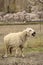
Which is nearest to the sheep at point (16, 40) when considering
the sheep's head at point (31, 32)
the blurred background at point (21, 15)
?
the sheep's head at point (31, 32)

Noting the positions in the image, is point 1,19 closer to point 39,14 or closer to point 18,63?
point 39,14

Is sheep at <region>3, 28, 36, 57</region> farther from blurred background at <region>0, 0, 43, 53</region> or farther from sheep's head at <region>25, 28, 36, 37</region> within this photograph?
blurred background at <region>0, 0, 43, 53</region>

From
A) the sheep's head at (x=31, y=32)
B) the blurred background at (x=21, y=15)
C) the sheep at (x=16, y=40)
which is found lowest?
the blurred background at (x=21, y=15)

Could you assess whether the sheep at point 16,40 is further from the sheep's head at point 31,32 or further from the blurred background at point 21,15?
the blurred background at point 21,15

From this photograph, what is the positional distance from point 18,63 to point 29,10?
78.9 feet

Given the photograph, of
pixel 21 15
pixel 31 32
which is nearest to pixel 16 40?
pixel 31 32

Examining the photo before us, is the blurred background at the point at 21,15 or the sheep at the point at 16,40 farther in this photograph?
the blurred background at the point at 21,15

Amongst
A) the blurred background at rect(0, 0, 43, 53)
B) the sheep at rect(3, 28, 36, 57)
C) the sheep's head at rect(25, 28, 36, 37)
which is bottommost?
the blurred background at rect(0, 0, 43, 53)

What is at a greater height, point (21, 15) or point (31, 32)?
point (31, 32)

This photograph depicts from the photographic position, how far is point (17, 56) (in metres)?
8.77

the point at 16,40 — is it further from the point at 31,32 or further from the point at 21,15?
the point at 21,15

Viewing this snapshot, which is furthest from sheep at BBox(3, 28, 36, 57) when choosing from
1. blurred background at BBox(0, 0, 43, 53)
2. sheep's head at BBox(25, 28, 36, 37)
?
blurred background at BBox(0, 0, 43, 53)

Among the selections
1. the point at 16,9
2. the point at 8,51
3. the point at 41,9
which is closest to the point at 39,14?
the point at 41,9

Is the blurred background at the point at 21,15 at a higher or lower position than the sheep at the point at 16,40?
lower
